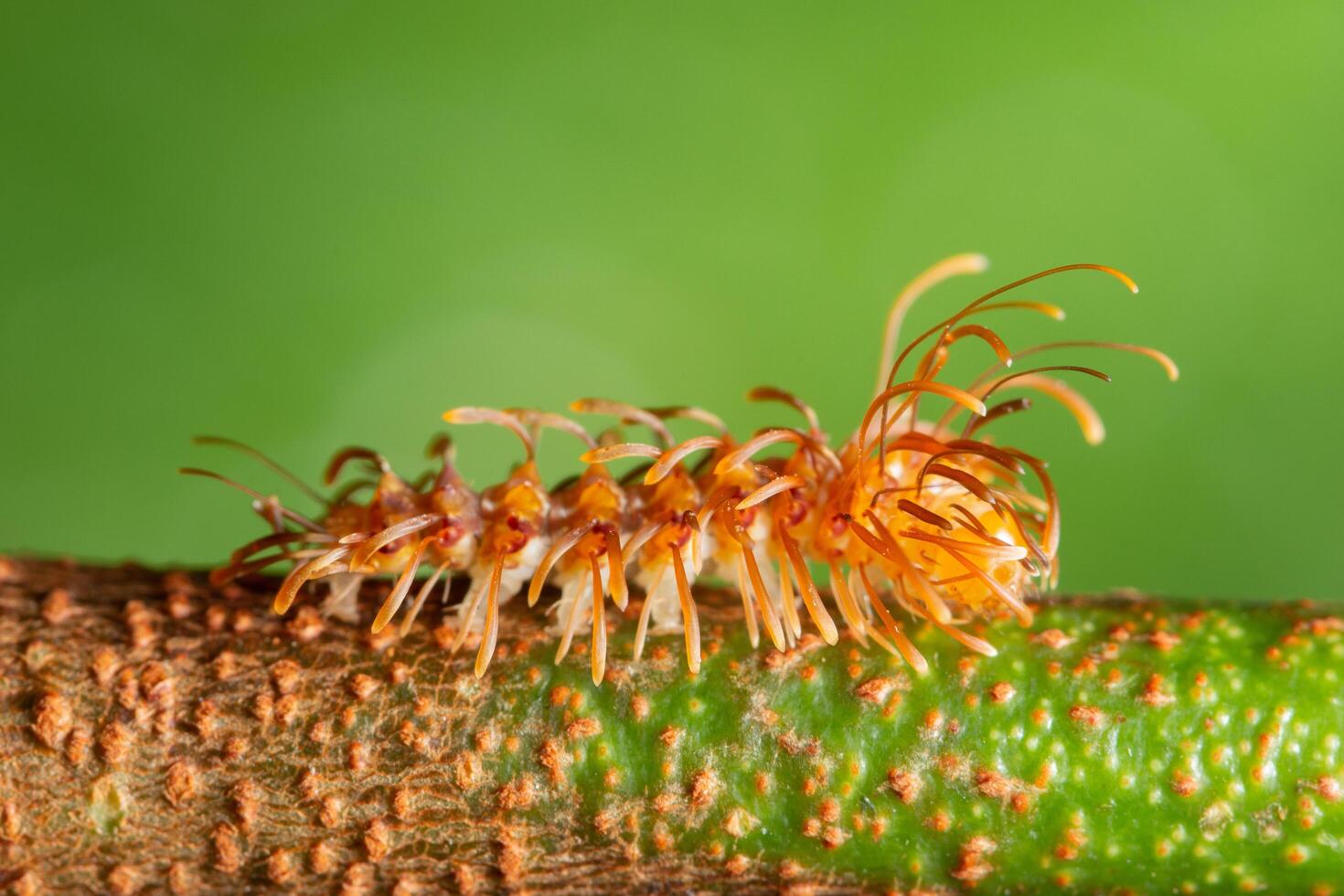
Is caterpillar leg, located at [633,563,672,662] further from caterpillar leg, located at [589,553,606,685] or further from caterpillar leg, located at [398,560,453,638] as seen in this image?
caterpillar leg, located at [398,560,453,638]

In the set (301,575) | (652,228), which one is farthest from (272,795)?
(652,228)

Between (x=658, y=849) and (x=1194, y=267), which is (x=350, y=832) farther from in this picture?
(x=1194, y=267)

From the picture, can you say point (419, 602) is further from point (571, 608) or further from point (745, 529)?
point (745, 529)

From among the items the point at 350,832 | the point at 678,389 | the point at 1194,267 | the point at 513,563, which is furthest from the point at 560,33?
the point at 350,832

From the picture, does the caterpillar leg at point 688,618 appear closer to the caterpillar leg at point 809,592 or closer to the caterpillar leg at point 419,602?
the caterpillar leg at point 809,592

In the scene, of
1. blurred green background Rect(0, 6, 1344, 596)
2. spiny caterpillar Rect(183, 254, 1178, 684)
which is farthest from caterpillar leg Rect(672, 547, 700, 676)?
blurred green background Rect(0, 6, 1344, 596)

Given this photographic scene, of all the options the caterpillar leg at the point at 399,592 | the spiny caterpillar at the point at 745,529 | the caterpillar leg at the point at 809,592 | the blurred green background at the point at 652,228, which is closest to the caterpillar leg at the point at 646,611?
the spiny caterpillar at the point at 745,529

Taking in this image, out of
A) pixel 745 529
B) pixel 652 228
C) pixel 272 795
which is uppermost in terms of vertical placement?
pixel 652 228
